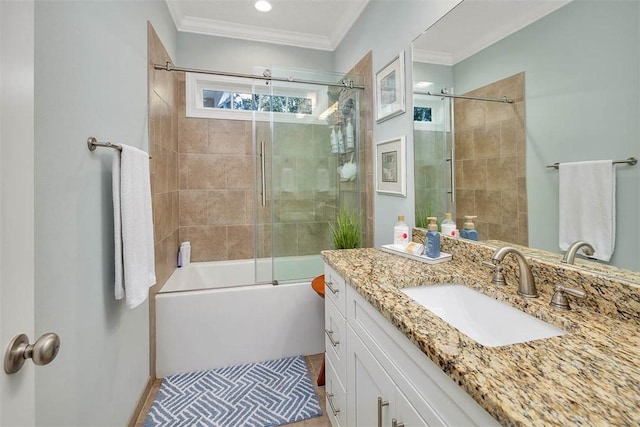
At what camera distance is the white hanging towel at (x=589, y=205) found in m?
0.84

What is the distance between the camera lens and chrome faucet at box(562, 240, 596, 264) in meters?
0.90

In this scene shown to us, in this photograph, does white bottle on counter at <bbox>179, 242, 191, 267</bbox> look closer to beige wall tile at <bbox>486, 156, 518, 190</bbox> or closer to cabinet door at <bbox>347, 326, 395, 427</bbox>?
cabinet door at <bbox>347, 326, 395, 427</bbox>

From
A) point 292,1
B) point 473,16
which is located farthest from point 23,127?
point 292,1

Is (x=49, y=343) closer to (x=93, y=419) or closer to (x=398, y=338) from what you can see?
(x=398, y=338)

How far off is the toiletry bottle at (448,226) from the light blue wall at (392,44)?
0.27 m

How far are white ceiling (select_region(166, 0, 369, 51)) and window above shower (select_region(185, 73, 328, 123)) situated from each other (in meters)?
0.43

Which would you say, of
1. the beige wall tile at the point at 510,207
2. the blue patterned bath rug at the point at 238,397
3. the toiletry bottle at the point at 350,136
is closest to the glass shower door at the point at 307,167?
the toiletry bottle at the point at 350,136

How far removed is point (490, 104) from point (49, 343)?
158cm

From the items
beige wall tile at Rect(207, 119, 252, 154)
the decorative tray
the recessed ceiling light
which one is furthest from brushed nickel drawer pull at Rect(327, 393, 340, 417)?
the recessed ceiling light

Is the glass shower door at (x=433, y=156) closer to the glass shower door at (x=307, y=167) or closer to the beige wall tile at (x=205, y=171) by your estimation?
the glass shower door at (x=307, y=167)

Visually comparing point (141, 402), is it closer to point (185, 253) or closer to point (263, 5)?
point (185, 253)

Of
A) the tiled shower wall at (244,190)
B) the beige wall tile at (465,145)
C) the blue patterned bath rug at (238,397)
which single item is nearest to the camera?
the beige wall tile at (465,145)

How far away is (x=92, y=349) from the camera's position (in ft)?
3.92

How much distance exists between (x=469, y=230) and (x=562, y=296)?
1.85ft
